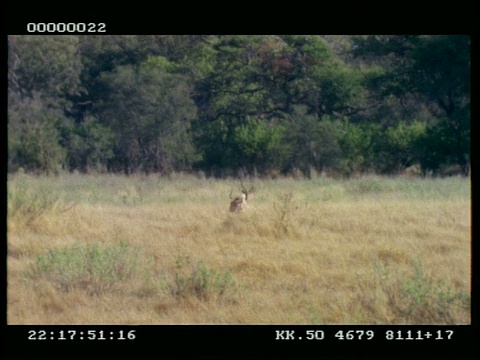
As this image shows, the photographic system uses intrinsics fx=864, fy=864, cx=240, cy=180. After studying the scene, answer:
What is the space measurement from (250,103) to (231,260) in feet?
52.4

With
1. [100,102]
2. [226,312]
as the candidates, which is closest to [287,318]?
[226,312]

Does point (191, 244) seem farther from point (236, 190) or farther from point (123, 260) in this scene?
point (236, 190)

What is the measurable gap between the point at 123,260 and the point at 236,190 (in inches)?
311

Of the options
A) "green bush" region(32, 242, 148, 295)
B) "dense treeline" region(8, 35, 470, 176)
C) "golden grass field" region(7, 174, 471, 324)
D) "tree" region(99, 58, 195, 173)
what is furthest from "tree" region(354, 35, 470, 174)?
"green bush" region(32, 242, 148, 295)

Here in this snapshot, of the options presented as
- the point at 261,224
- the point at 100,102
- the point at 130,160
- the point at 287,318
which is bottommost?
the point at 287,318

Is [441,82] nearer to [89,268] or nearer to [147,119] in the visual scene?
[147,119]

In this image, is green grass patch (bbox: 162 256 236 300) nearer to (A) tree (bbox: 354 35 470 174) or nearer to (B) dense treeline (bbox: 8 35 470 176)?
(B) dense treeline (bbox: 8 35 470 176)

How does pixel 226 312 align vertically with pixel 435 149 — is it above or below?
below

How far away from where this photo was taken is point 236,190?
1537 cm

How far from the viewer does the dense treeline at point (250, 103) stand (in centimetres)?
1666

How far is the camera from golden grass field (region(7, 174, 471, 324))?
6.61 m

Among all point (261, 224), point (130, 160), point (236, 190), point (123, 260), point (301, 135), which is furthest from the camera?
point (301, 135)

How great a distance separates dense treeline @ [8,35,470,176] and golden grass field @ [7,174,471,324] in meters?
2.24

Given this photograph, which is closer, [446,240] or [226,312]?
[226,312]
